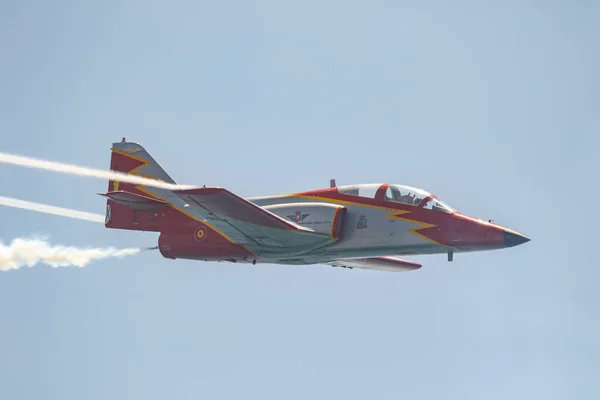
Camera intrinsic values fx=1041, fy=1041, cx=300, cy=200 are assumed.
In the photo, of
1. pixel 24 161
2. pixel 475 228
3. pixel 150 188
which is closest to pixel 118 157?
pixel 150 188

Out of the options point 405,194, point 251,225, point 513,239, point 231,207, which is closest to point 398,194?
point 405,194

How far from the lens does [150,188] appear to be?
37.6 meters

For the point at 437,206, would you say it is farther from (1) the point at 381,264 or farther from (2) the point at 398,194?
(1) the point at 381,264

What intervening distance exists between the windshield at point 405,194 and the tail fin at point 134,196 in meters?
7.84

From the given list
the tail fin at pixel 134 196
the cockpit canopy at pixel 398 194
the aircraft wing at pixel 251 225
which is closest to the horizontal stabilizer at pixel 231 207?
the aircraft wing at pixel 251 225

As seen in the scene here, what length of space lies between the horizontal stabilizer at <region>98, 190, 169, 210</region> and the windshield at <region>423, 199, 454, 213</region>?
363 inches

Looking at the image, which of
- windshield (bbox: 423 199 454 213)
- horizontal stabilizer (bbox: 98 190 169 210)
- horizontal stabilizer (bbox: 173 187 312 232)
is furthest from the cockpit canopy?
horizontal stabilizer (bbox: 98 190 169 210)

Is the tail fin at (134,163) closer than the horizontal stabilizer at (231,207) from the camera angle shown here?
No

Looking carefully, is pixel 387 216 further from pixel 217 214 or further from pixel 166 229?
pixel 166 229

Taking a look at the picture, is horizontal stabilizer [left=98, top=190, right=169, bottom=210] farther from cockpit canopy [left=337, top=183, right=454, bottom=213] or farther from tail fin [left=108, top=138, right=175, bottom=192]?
cockpit canopy [left=337, top=183, right=454, bottom=213]

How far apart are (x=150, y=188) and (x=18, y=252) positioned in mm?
6387

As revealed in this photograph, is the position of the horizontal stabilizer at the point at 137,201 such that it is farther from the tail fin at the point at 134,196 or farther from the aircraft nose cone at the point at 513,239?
the aircraft nose cone at the point at 513,239

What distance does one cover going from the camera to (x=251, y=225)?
110 feet

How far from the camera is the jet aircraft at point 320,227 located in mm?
32594
